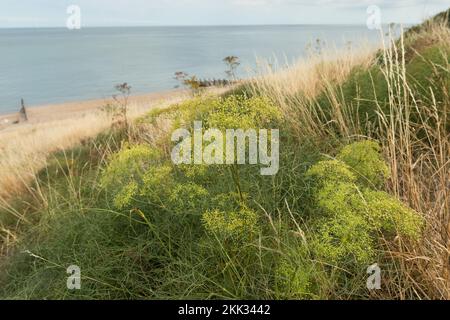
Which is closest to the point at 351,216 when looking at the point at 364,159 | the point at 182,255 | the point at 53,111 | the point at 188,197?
the point at 364,159

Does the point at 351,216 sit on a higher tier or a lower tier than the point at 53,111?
higher

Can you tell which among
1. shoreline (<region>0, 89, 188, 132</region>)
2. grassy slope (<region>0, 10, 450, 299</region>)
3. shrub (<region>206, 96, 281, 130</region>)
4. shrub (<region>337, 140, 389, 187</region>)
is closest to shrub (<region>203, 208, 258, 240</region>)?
grassy slope (<region>0, 10, 450, 299</region>)

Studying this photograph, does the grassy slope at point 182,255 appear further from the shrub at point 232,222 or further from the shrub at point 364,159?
the shrub at point 364,159

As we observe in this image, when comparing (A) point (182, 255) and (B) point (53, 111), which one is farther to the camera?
(B) point (53, 111)

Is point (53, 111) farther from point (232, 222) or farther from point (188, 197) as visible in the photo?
point (232, 222)

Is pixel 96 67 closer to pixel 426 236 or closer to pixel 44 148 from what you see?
pixel 44 148

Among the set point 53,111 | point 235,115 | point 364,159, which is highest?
point 235,115

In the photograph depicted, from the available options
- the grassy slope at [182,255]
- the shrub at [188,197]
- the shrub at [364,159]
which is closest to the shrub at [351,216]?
the grassy slope at [182,255]

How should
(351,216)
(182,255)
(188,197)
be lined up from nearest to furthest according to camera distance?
(351,216)
(188,197)
(182,255)

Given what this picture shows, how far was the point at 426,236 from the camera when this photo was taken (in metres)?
2.59

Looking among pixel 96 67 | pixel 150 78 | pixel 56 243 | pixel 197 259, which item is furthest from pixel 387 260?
pixel 96 67

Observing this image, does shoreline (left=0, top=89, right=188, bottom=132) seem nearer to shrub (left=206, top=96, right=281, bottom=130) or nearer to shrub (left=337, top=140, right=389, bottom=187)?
shrub (left=337, top=140, right=389, bottom=187)

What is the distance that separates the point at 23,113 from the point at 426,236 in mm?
30781

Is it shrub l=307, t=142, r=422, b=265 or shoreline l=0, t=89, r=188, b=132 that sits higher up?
shrub l=307, t=142, r=422, b=265
